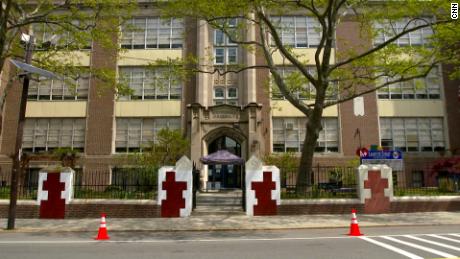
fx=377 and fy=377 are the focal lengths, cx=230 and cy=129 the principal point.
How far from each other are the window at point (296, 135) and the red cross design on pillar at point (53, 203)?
55.8ft

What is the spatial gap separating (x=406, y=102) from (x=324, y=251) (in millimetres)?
24539

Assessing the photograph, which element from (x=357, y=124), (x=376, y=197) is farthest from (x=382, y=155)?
(x=357, y=124)

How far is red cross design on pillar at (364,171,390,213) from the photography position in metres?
15.7

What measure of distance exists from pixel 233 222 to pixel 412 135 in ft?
69.7

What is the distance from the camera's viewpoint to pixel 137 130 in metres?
29.5

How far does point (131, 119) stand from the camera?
97.4 ft

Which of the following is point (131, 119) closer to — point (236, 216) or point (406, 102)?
point (236, 216)

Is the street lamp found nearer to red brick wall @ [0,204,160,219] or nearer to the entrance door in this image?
red brick wall @ [0,204,160,219]

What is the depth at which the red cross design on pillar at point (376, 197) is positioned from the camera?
1574 cm

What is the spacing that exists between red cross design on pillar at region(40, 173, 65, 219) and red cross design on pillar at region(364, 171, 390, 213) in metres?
12.5

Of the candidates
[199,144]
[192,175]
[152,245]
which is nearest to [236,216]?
[192,175]

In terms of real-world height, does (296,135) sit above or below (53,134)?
below

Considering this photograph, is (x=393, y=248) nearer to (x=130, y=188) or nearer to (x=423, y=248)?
(x=423, y=248)

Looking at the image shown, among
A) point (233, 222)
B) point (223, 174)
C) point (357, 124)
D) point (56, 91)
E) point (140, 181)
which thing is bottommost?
point (233, 222)
